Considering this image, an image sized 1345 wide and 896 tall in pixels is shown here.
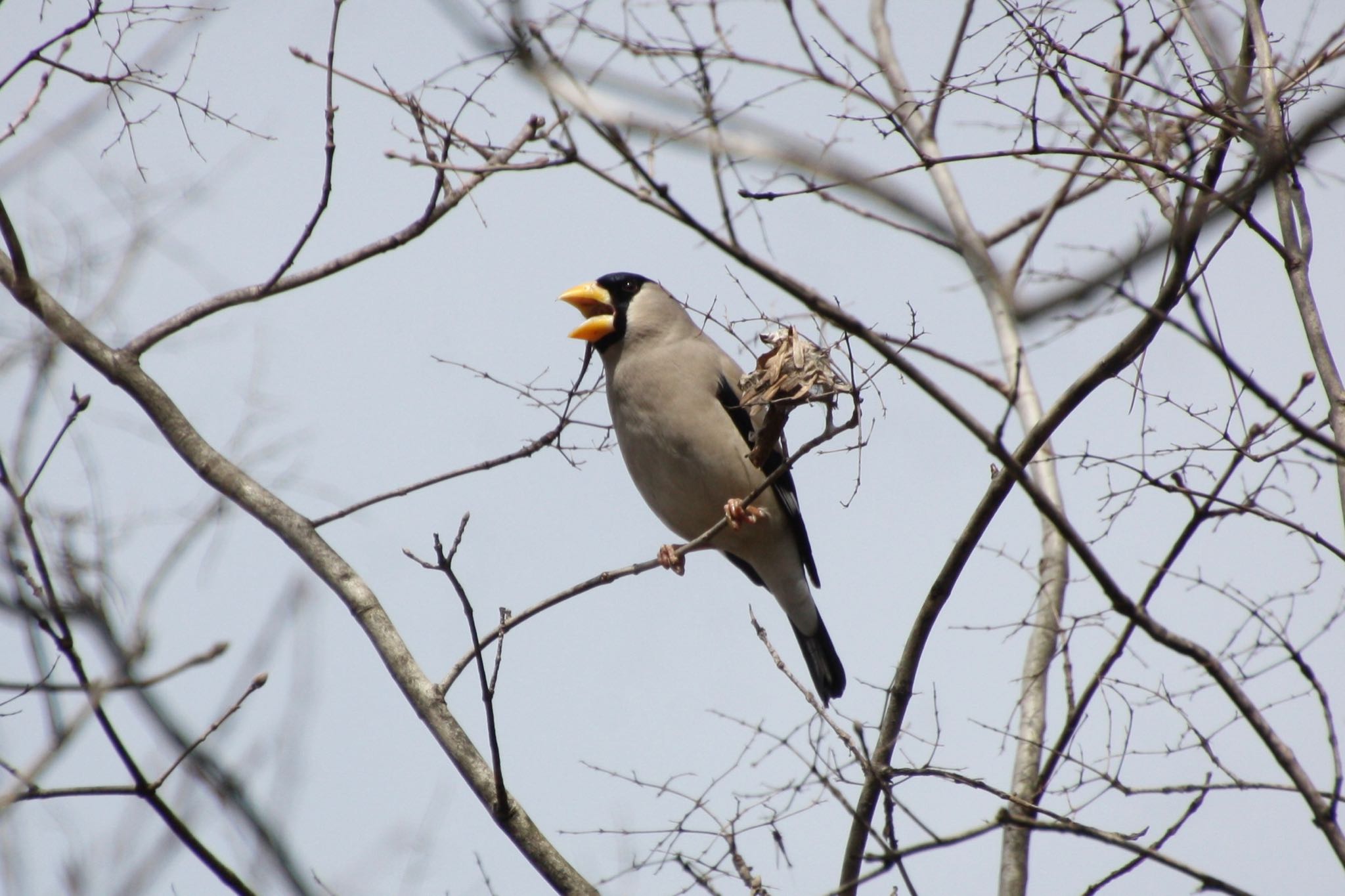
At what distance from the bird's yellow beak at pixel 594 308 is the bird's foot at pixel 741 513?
117cm

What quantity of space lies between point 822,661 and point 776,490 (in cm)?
123

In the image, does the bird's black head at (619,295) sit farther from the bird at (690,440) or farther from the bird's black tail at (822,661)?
the bird's black tail at (822,661)

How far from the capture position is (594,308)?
7.03m

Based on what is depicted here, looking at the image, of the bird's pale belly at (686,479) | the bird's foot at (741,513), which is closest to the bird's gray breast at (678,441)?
the bird's pale belly at (686,479)

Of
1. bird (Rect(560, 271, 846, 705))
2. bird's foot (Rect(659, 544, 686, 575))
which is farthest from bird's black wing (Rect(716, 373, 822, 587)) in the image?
bird's foot (Rect(659, 544, 686, 575))

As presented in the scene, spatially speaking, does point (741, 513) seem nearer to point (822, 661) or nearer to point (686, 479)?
point (686, 479)

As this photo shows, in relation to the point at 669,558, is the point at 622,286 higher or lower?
higher

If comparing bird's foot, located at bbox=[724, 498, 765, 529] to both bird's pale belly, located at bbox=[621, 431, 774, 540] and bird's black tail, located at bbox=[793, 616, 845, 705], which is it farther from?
bird's black tail, located at bbox=[793, 616, 845, 705]

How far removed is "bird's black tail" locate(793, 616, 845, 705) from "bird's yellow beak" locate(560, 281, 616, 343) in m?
1.99

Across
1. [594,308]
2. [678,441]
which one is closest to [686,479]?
[678,441]

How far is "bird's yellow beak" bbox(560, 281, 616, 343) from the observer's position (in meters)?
6.65

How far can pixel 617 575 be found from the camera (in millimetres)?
4582

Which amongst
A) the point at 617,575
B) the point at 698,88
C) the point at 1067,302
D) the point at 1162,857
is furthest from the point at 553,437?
the point at 1067,302

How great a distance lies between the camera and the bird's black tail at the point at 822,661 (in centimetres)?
711
